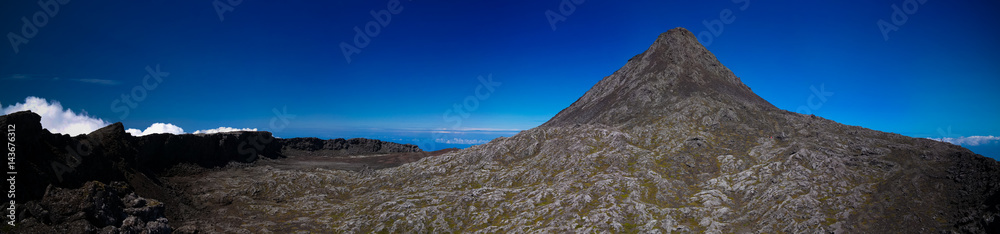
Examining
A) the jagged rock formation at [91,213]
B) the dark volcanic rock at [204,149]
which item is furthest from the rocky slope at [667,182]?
the dark volcanic rock at [204,149]

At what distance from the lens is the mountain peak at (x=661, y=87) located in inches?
4925

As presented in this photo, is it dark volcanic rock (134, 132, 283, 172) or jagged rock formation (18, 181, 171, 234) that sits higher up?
dark volcanic rock (134, 132, 283, 172)

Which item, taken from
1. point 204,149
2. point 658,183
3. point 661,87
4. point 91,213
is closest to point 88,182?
point 91,213

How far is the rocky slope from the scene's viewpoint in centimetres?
6712

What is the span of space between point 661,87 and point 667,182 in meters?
57.7

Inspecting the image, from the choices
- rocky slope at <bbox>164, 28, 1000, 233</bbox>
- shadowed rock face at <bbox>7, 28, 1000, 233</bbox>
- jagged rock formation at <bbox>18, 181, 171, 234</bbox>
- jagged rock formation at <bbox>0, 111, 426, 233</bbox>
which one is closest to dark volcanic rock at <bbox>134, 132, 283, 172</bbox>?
jagged rock formation at <bbox>0, 111, 426, 233</bbox>

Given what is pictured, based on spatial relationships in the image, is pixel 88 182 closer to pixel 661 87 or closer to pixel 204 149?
pixel 204 149

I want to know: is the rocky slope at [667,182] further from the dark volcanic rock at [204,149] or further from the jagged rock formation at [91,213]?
the dark volcanic rock at [204,149]

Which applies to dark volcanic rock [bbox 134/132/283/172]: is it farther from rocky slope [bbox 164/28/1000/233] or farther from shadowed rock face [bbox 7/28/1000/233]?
rocky slope [bbox 164/28/1000/233]

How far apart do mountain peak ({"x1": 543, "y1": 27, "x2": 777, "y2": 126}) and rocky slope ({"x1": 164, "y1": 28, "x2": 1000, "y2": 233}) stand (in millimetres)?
882

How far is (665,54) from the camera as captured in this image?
154 m

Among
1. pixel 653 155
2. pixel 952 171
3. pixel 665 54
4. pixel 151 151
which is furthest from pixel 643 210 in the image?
pixel 151 151

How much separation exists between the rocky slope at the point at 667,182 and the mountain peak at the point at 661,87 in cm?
88

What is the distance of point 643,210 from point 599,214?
9013mm
